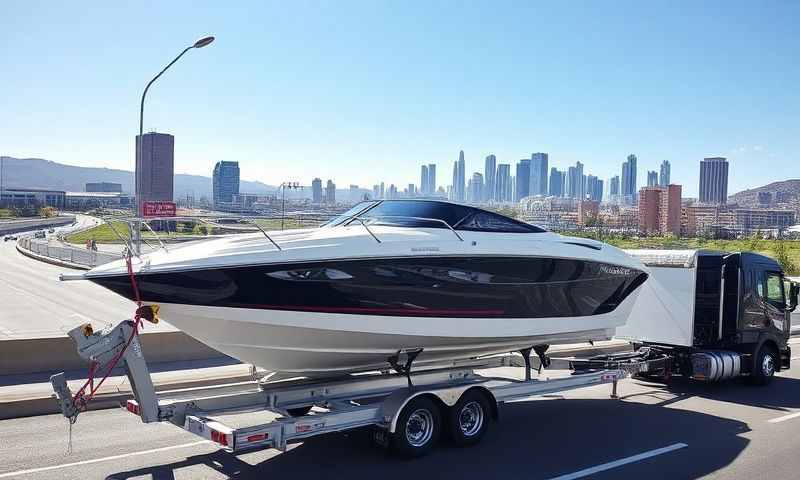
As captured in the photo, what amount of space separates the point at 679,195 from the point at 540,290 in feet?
532

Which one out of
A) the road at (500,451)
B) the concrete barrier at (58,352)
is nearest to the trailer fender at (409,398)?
the road at (500,451)

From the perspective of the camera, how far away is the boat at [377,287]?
6.64m

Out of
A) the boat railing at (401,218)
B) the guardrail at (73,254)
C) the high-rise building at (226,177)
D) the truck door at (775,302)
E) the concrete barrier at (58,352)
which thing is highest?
the high-rise building at (226,177)

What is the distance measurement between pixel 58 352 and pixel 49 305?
16.5m

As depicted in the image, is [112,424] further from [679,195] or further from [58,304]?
[679,195]

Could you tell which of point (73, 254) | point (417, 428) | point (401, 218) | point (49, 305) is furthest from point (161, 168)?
point (417, 428)

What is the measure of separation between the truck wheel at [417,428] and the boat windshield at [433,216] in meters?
2.09

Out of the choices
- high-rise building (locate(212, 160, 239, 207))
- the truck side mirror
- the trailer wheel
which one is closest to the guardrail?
high-rise building (locate(212, 160, 239, 207))

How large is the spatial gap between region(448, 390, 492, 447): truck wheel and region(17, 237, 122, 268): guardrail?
29.3 m

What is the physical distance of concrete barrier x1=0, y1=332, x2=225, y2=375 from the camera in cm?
1023

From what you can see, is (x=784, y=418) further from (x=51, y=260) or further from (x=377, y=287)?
(x=51, y=260)

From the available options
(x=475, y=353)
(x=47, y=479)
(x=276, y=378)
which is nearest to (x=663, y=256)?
(x=475, y=353)

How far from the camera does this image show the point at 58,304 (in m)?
25.7

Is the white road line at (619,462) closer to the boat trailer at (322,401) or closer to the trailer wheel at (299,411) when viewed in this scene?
the boat trailer at (322,401)
